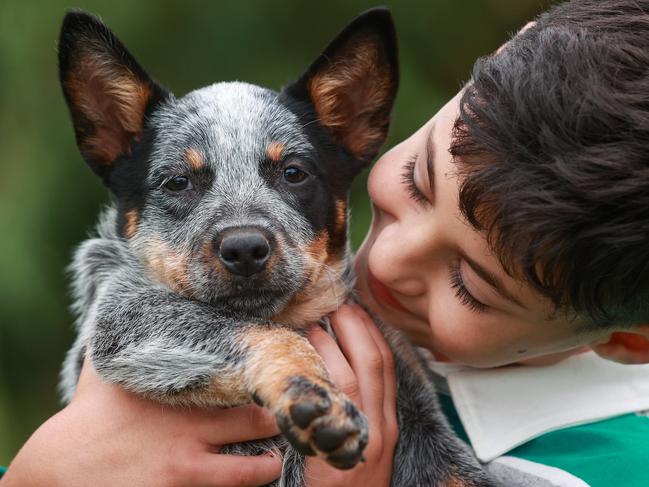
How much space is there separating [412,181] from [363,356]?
608 millimetres

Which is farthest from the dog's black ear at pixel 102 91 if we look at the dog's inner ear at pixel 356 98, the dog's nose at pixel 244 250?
the dog's nose at pixel 244 250

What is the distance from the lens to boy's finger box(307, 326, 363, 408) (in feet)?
8.27

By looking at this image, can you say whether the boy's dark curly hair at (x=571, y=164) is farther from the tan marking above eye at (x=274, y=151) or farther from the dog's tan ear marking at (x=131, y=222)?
the dog's tan ear marking at (x=131, y=222)

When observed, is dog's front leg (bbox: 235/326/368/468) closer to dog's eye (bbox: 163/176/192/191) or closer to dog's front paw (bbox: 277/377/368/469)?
dog's front paw (bbox: 277/377/368/469)

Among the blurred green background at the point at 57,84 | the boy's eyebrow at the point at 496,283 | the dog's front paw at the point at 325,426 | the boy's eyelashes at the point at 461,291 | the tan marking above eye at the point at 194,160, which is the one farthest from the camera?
the blurred green background at the point at 57,84

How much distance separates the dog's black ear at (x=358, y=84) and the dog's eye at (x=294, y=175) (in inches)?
11.8

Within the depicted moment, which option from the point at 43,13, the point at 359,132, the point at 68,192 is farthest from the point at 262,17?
the point at 359,132

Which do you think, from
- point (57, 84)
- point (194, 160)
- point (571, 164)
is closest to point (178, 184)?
point (194, 160)

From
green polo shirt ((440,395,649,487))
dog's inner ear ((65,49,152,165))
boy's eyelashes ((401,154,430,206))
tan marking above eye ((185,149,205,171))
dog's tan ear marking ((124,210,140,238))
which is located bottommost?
green polo shirt ((440,395,649,487))

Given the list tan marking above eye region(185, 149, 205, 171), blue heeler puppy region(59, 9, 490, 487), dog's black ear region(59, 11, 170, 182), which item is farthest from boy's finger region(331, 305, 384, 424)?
dog's black ear region(59, 11, 170, 182)

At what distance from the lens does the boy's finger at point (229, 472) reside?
2.41 metres

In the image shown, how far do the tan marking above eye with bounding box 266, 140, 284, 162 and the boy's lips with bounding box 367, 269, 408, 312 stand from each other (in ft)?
1.80

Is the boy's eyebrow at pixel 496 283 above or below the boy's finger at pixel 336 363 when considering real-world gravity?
above

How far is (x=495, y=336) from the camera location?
2449 mm
